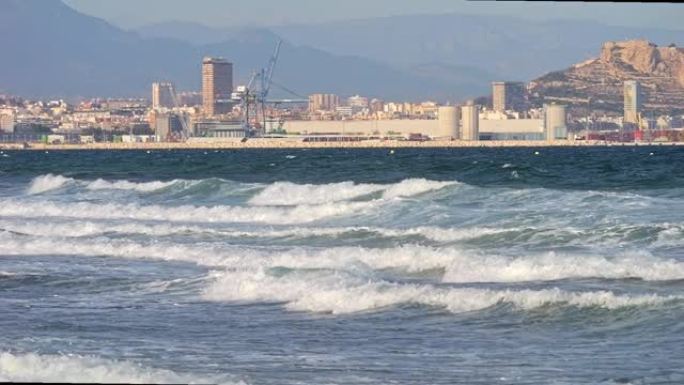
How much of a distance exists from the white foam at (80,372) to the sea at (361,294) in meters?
0.02

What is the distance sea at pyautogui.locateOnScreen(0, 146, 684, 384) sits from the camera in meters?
13.0

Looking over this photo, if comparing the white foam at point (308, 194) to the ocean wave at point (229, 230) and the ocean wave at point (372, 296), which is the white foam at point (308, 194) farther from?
the ocean wave at point (372, 296)

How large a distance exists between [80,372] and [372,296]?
6.37 meters

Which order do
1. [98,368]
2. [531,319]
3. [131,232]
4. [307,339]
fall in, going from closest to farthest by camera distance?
[98,368] < [307,339] < [531,319] < [131,232]

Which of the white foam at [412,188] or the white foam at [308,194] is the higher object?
the white foam at [412,188]

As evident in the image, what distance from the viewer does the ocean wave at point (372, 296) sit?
657 inches

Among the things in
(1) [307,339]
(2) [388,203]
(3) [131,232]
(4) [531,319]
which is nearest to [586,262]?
(4) [531,319]

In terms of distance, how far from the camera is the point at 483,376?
1258 cm

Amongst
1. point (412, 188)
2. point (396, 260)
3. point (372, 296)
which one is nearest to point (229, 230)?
point (412, 188)

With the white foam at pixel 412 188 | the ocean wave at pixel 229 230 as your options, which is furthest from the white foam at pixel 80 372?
the white foam at pixel 412 188

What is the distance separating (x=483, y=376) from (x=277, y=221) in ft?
78.4

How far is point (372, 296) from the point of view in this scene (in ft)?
58.7

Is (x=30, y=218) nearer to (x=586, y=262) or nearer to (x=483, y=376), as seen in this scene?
(x=586, y=262)

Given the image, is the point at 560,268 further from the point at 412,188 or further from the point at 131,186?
the point at 131,186
